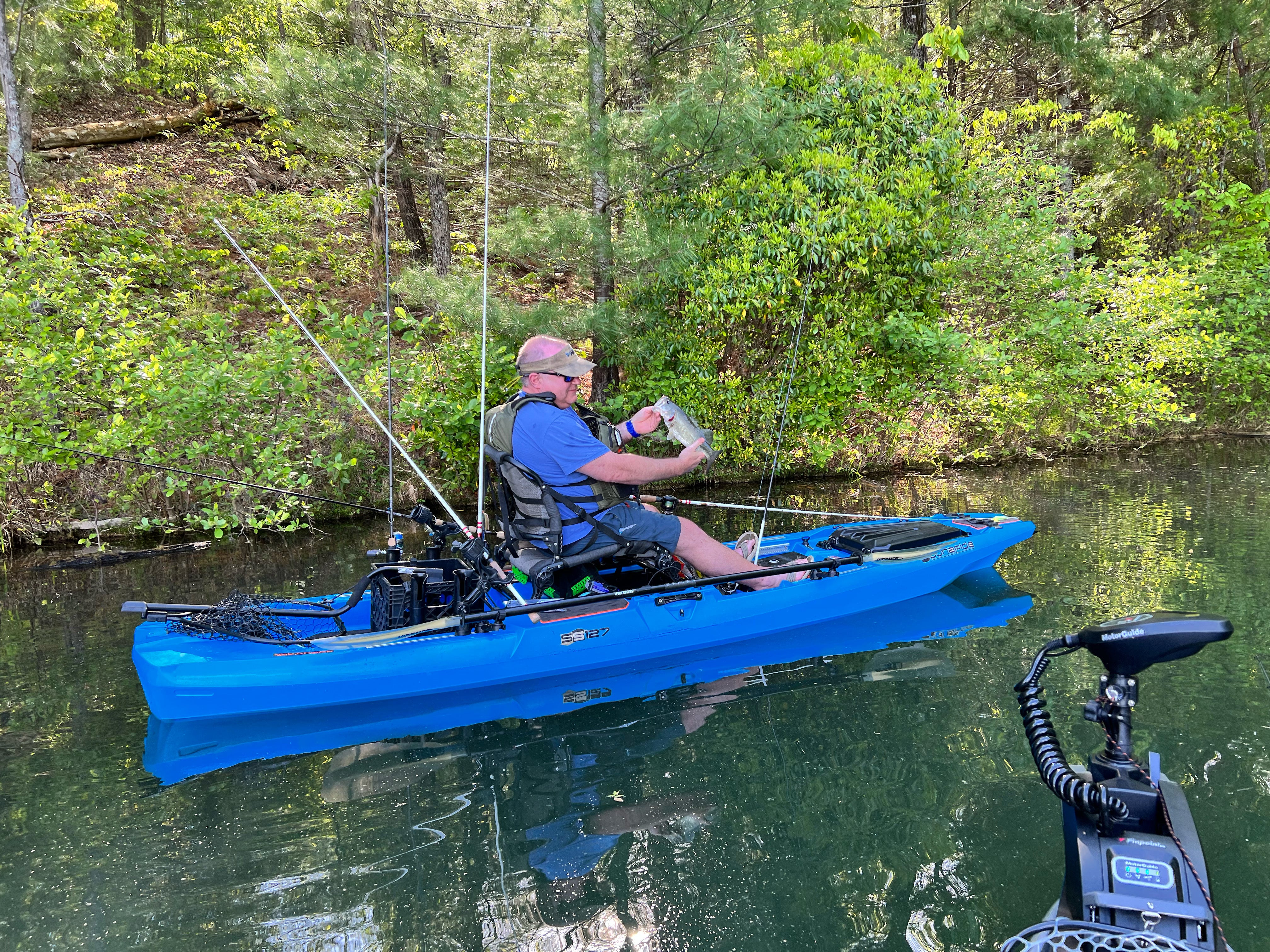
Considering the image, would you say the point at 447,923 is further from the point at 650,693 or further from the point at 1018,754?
the point at 1018,754

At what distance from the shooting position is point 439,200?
1177 cm

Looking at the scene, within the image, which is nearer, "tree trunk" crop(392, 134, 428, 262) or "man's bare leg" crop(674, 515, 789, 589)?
"man's bare leg" crop(674, 515, 789, 589)

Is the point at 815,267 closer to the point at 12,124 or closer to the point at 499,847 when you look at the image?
the point at 499,847

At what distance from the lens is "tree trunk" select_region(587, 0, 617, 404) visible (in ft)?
25.3

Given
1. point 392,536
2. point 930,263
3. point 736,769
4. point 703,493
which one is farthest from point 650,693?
point 930,263

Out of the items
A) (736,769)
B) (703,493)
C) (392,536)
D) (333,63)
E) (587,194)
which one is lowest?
(703,493)

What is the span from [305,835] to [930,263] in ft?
26.6

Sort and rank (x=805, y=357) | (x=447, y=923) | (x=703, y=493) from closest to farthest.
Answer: (x=447, y=923) < (x=805, y=357) < (x=703, y=493)

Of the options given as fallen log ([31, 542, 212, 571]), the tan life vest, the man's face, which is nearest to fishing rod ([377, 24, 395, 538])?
the tan life vest

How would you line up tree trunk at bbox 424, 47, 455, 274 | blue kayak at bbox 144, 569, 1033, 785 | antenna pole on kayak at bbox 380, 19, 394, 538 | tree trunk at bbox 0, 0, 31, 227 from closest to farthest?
blue kayak at bbox 144, 569, 1033, 785 → antenna pole on kayak at bbox 380, 19, 394, 538 → tree trunk at bbox 0, 0, 31, 227 → tree trunk at bbox 424, 47, 455, 274

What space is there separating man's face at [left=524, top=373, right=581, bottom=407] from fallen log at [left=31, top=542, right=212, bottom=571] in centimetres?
495

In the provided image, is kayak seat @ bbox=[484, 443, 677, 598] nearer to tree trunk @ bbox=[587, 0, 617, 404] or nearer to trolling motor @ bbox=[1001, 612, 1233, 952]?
trolling motor @ bbox=[1001, 612, 1233, 952]

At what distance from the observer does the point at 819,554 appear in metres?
5.79

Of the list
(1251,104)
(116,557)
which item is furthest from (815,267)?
(1251,104)
